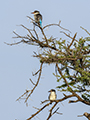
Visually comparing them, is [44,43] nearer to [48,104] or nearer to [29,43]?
[29,43]

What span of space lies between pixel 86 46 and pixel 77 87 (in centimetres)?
119

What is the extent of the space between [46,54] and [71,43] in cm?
74

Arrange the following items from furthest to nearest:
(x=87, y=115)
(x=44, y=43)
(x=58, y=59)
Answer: (x=87, y=115) < (x=44, y=43) < (x=58, y=59)

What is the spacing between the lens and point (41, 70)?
10.1 m

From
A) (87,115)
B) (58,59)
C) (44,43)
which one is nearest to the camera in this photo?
(58,59)

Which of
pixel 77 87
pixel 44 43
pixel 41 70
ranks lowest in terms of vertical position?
pixel 77 87

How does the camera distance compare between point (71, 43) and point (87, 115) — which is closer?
point (71, 43)

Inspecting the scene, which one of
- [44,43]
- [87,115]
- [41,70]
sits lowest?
[87,115]

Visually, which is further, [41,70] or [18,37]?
[41,70]

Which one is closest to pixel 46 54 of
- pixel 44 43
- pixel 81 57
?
pixel 44 43

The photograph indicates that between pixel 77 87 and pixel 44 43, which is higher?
pixel 44 43

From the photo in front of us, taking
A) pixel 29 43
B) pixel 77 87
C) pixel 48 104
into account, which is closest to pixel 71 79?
pixel 77 87

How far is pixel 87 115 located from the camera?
34.4ft

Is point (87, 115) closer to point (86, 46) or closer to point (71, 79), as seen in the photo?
point (71, 79)
